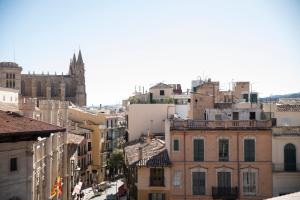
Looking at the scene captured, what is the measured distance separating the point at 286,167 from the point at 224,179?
5.31 m

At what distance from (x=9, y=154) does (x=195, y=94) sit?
2851cm

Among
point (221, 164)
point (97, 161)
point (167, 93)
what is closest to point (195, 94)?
point (221, 164)

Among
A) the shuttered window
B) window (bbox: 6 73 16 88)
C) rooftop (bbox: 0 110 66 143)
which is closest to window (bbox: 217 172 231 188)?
the shuttered window

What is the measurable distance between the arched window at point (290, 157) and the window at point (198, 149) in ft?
23.0

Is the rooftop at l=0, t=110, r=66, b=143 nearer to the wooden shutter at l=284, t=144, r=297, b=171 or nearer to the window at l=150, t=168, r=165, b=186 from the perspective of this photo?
the window at l=150, t=168, r=165, b=186

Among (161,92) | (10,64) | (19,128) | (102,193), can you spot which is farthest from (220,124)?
(10,64)

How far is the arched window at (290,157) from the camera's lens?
37.8 m

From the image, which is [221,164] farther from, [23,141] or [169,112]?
[23,141]

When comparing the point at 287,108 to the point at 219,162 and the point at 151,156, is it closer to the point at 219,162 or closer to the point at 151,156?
the point at 219,162

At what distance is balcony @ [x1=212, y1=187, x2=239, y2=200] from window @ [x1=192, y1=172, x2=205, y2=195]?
103 cm

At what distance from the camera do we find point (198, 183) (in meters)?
38.3

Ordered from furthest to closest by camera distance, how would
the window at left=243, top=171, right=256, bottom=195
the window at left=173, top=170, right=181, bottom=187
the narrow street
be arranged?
the narrow street
the window at left=173, top=170, right=181, bottom=187
the window at left=243, top=171, right=256, bottom=195

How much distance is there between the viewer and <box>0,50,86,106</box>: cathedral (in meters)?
130

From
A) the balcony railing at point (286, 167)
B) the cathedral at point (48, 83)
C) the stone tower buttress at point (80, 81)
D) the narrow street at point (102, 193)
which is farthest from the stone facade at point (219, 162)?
the stone tower buttress at point (80, 81)
